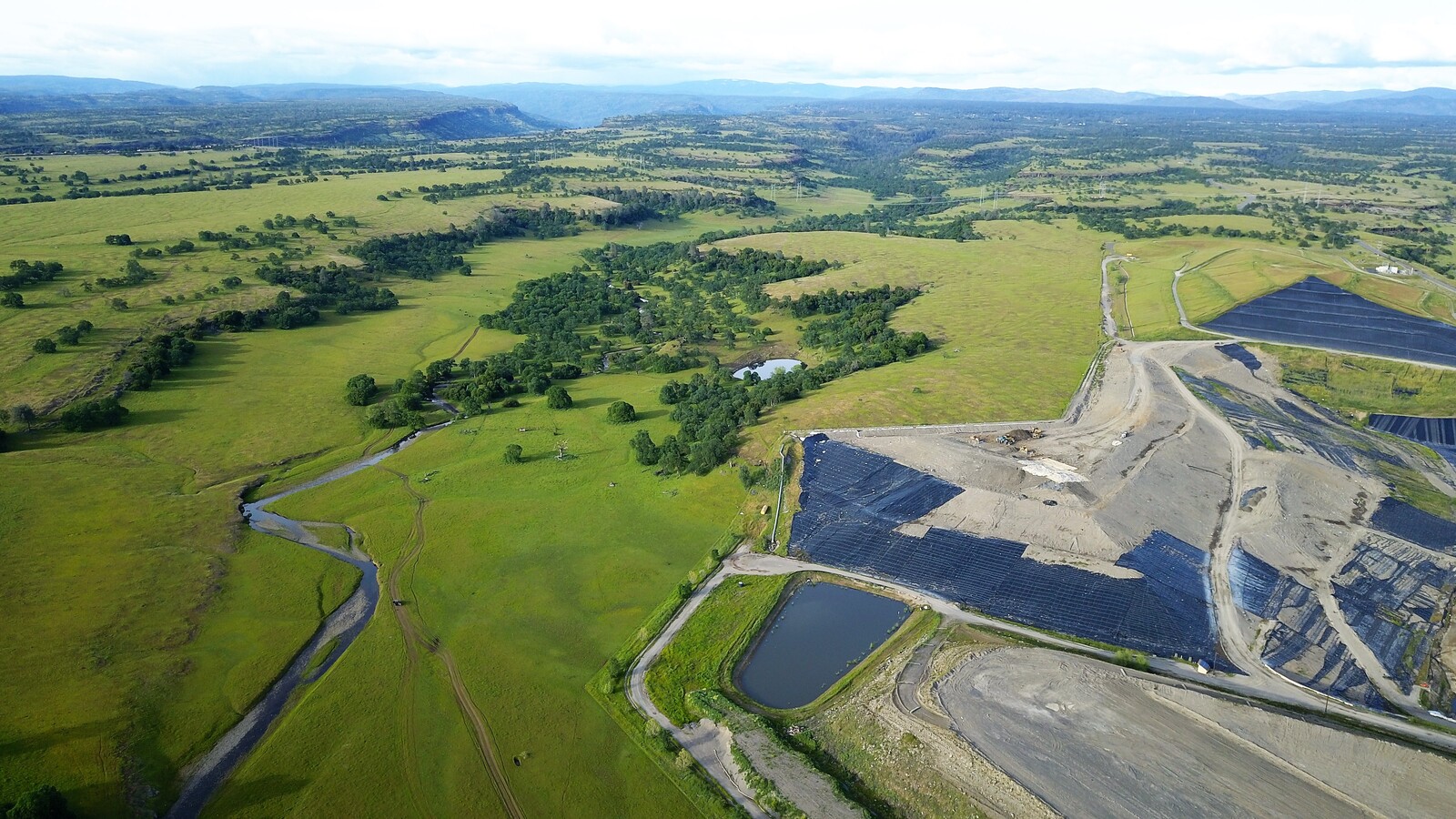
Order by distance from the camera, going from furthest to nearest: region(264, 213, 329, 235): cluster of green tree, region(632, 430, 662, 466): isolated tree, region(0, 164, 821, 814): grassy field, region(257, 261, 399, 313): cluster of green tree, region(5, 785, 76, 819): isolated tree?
region(264, 213, 329, 235): cluster of green tree < region(257, 261, 399, 313): cluster of green tree < region(632, 430, 662, 466): isolated tree < region(0, 164, 821, 814): grassy field < region(5, 785, 76, 819): isolated tree

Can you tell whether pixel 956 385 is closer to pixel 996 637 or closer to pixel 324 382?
pixel 996 637

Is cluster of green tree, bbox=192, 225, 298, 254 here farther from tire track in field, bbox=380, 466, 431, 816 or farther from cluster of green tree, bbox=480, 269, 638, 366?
tire track in field, bbox=380, 466, 431, 816

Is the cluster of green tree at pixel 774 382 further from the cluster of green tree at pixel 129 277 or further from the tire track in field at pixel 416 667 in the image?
the cluster of green tree at pixel 129 277

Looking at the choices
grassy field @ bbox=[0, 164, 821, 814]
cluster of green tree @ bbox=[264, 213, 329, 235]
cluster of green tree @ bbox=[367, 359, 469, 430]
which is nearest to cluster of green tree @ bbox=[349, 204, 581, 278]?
cluster of green tree @ bbox=[264, 213, 329, 235]

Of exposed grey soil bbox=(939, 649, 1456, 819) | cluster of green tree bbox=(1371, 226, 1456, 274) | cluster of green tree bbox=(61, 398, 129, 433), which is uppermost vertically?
cluster of green tree bbox=(1371, 226, 1456, 274)

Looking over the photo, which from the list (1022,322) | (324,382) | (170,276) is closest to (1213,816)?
(1022,322)

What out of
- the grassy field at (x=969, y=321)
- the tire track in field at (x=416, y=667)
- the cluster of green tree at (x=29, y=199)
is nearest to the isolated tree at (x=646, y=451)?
the grassy field at (x=969, y=321)

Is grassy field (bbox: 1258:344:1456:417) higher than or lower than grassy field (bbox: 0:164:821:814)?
higher
